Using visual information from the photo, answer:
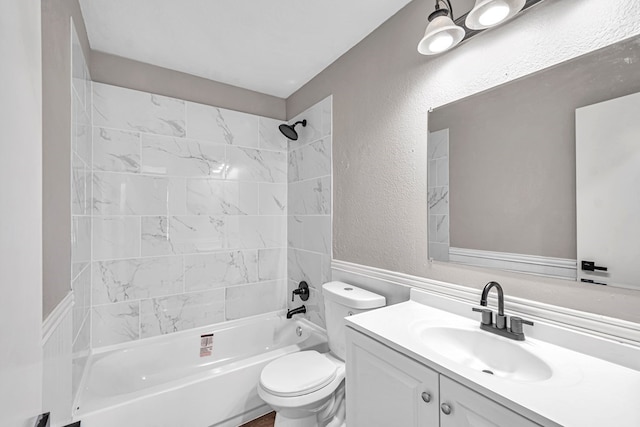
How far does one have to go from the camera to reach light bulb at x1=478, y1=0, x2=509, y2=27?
1066mm

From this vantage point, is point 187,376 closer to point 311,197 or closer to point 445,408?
point 311,197

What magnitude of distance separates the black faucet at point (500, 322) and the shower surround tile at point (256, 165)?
6.62 ft

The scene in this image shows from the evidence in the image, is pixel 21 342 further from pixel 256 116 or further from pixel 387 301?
pixel 256 116

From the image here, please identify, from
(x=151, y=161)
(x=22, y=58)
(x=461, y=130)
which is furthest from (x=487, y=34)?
(x=151, y=161)

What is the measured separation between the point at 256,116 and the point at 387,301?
1.95 metres

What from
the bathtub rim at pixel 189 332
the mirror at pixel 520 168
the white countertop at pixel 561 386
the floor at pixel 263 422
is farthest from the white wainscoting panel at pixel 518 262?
the floor at pixel 263 422

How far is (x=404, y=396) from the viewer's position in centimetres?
100

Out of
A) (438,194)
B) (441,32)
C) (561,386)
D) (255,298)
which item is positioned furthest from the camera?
(255,298)

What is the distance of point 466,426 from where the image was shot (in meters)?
0.82

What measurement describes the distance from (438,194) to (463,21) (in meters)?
0.78

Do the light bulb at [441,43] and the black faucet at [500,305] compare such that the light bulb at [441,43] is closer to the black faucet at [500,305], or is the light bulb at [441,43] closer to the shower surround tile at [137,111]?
the black faucet at [500,305]

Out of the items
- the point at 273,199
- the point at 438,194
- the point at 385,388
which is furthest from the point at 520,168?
the point at 273,199

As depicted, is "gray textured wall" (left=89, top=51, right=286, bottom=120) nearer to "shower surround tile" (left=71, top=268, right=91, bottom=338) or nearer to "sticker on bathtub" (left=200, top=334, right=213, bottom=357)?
"shower surround tile" (left=71, top=268, right=91, bottom=338)

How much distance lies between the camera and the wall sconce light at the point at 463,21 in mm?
1070
